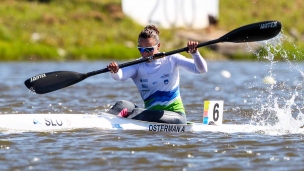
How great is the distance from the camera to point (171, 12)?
131 ft

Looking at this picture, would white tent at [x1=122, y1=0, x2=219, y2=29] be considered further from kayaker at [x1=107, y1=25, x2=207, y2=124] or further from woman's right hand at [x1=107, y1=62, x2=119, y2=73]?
woman's right hand at [x1=107, y1=62, x2=119, y2=73]

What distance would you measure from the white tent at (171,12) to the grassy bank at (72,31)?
0.69 meters

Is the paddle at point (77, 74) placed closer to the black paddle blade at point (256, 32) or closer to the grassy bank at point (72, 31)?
the black paddle blade at point (256, 32)

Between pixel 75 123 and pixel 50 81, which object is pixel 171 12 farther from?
pixel 75 123

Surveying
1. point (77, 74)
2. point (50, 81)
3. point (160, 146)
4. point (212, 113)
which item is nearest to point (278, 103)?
point (212, 113)

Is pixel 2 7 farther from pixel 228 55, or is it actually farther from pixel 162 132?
pixel 162 132

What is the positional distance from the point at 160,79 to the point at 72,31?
86.1 ft

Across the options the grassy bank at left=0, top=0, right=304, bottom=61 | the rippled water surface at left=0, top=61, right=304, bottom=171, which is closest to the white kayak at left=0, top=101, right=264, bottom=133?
the rippled water surface at left=0, top=61, right=304, bottom=171

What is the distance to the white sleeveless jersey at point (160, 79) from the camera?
977 cm

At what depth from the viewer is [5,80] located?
2134cm

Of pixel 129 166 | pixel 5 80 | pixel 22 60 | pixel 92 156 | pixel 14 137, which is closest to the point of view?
pixel 129 166

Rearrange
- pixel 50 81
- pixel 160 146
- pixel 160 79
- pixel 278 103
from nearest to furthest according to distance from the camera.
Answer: pixel 160 146 < pixel 160 79 < pixel 50 81 < pixel 278 103

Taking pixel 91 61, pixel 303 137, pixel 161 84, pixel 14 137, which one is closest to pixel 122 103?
pixel 161 84

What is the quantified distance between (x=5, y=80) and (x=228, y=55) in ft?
52.5
